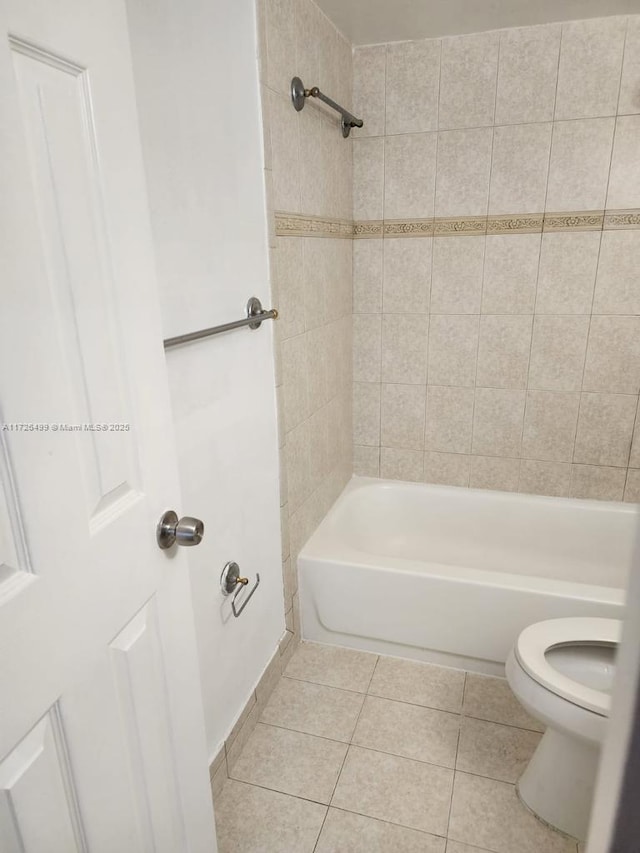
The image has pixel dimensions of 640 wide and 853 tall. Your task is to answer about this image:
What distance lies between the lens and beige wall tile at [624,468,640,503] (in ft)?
7.66

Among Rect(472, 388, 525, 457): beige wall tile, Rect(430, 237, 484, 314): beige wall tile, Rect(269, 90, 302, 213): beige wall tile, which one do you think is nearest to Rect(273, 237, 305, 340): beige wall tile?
Rect(269, 90, 302, 213): beige wall tile

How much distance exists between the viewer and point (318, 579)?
2.02m

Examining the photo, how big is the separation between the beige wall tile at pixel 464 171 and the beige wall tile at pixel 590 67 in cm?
30

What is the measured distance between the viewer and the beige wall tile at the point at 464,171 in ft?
7.16

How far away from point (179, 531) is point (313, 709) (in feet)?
3.95

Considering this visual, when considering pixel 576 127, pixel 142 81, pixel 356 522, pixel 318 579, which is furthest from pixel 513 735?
pixel 576 127

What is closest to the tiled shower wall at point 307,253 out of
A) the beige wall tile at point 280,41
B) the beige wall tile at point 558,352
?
the beige wall tile at point 280,41

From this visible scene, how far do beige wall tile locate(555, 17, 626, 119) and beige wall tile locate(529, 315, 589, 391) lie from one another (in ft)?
2.48

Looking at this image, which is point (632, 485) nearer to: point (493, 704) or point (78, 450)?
point (493, 704)

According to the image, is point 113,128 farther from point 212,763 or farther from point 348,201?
point 348,201

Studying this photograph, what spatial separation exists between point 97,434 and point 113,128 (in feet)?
1.26

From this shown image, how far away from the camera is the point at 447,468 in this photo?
2.60 m

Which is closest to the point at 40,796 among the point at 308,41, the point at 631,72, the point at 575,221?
the point at 308,41

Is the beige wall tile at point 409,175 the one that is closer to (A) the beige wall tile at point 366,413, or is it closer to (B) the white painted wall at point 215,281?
(A) the beige wall tile at point 366,413
